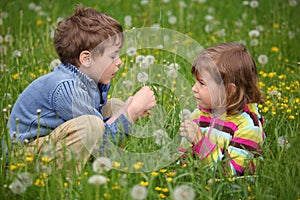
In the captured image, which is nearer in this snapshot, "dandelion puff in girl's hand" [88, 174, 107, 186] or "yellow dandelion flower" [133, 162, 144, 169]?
"dandelion puff in girl's hand" [88, 174, 107, 186]

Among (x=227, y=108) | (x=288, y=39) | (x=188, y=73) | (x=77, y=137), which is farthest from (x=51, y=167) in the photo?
(x=288, y=39)

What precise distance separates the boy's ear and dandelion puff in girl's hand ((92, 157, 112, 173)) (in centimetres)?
67

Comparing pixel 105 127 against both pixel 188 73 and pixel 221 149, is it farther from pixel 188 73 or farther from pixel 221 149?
pixel 188 73

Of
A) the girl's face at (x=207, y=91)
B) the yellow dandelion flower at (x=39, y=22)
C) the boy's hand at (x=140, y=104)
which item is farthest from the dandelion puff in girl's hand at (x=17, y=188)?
the yellow dandelion flower at (x=39, y=22)

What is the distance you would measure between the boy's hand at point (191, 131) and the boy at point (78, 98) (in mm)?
248

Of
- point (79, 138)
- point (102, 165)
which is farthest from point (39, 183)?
point (79, 138)

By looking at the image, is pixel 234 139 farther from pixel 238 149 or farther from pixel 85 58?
pixel 85 58

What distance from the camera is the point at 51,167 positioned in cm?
229

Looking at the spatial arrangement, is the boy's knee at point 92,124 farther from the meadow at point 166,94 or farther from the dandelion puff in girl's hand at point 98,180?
the dandelion puff in girl's hand at point 98,180

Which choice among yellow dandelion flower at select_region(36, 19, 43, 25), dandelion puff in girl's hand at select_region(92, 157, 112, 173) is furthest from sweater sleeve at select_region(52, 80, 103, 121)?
yellow dandelion flower at select_region(36, 19, 43, 25)

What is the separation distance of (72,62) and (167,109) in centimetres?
58

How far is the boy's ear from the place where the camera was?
280cm

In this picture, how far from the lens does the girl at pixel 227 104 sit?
2600 mm

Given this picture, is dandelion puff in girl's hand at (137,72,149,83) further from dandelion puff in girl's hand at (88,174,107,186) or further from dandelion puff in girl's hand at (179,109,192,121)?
dandelion puff in girl's hand at (88,174,107,186)
